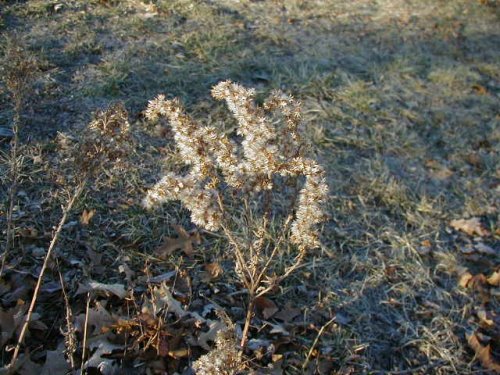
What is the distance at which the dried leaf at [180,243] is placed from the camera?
3113mm

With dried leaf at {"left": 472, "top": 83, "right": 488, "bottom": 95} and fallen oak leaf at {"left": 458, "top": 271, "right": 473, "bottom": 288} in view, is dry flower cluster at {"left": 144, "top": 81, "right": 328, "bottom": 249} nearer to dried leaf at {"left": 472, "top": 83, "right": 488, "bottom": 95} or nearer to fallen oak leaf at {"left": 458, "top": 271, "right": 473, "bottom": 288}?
fallen oak leaf at {"left": 458, "top": 271, "right": 473, "bottom": 288}

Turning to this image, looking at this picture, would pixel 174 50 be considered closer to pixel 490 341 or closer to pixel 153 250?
pixel 153 250

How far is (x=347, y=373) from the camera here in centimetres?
276

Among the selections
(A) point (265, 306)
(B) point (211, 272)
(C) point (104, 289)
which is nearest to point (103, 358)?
(C) point (104, 289)

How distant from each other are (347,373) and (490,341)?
1043mm

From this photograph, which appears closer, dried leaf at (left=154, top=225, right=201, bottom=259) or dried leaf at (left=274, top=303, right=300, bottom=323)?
dried leaf at (left=274, top=303, right=300, bottom=323)

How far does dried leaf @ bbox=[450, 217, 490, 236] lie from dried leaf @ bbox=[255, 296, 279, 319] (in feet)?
5.71

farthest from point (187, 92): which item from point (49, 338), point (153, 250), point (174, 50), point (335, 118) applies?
point (49, 338)

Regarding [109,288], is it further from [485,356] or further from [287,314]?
[485,356]

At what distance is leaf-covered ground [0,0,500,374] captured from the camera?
8.96 feet

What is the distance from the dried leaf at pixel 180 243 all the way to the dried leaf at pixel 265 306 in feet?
1.76

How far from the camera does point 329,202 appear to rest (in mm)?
3822

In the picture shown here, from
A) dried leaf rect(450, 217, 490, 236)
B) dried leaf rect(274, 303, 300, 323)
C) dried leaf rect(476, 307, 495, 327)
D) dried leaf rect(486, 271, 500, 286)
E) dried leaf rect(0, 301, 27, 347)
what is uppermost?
dried leaf rect(0, 301, 27, 347)

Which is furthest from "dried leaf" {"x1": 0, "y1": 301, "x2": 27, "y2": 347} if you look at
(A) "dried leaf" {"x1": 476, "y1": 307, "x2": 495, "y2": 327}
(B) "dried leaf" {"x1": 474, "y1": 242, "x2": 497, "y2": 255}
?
(B) "dried leaf" {"x1": 474, "y1": 242, "x2": 497, "y2": 255}
